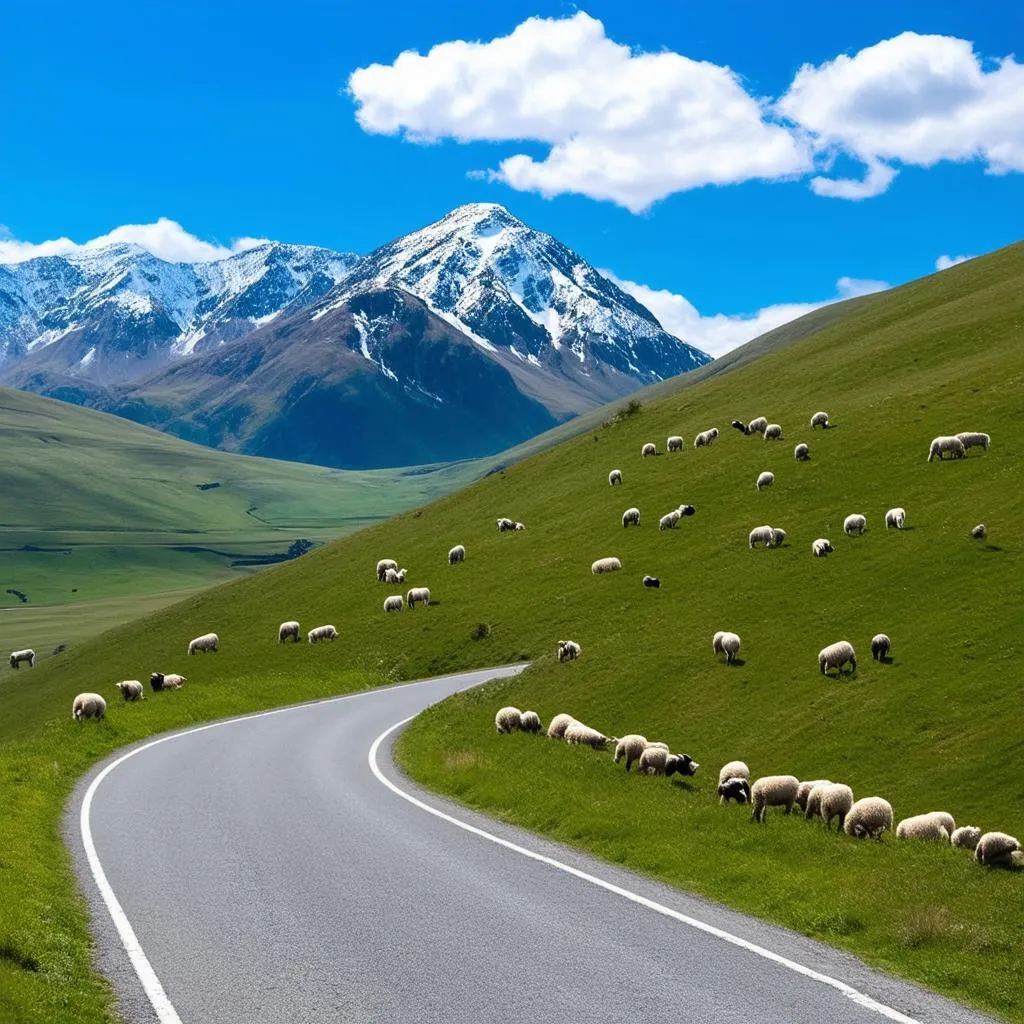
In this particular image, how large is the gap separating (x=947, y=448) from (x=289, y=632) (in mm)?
46803

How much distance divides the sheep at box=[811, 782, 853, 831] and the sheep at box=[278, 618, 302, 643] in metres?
57.3

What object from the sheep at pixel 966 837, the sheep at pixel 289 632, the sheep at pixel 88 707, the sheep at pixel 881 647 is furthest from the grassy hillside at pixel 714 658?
the sheep at pixel 289 632

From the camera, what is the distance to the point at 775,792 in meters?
24.6

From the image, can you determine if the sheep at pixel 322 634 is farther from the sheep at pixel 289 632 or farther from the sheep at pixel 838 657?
the sheep at pixel 838 657

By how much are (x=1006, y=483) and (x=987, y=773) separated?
28883 mm

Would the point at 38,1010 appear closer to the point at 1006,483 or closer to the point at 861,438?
the point at 1006,483

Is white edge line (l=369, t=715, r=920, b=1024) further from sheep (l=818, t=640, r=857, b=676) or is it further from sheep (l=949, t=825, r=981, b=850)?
sheep (l=818, t=640, r=857, b=676)

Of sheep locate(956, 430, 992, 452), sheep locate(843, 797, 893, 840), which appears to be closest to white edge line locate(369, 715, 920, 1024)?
sheep locate(843, 797, 893, 840)

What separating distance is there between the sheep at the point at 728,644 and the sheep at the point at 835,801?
65.8 feet

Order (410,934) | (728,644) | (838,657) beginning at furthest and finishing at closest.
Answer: (728,644) < (838,657) < (410,934)

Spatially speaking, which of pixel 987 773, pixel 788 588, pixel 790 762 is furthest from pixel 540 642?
pixel 987 773

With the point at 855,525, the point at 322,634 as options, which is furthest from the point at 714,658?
the point at 322,634

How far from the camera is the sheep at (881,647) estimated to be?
128 ft

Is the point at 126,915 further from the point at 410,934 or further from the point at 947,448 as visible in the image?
the point at 947,448
